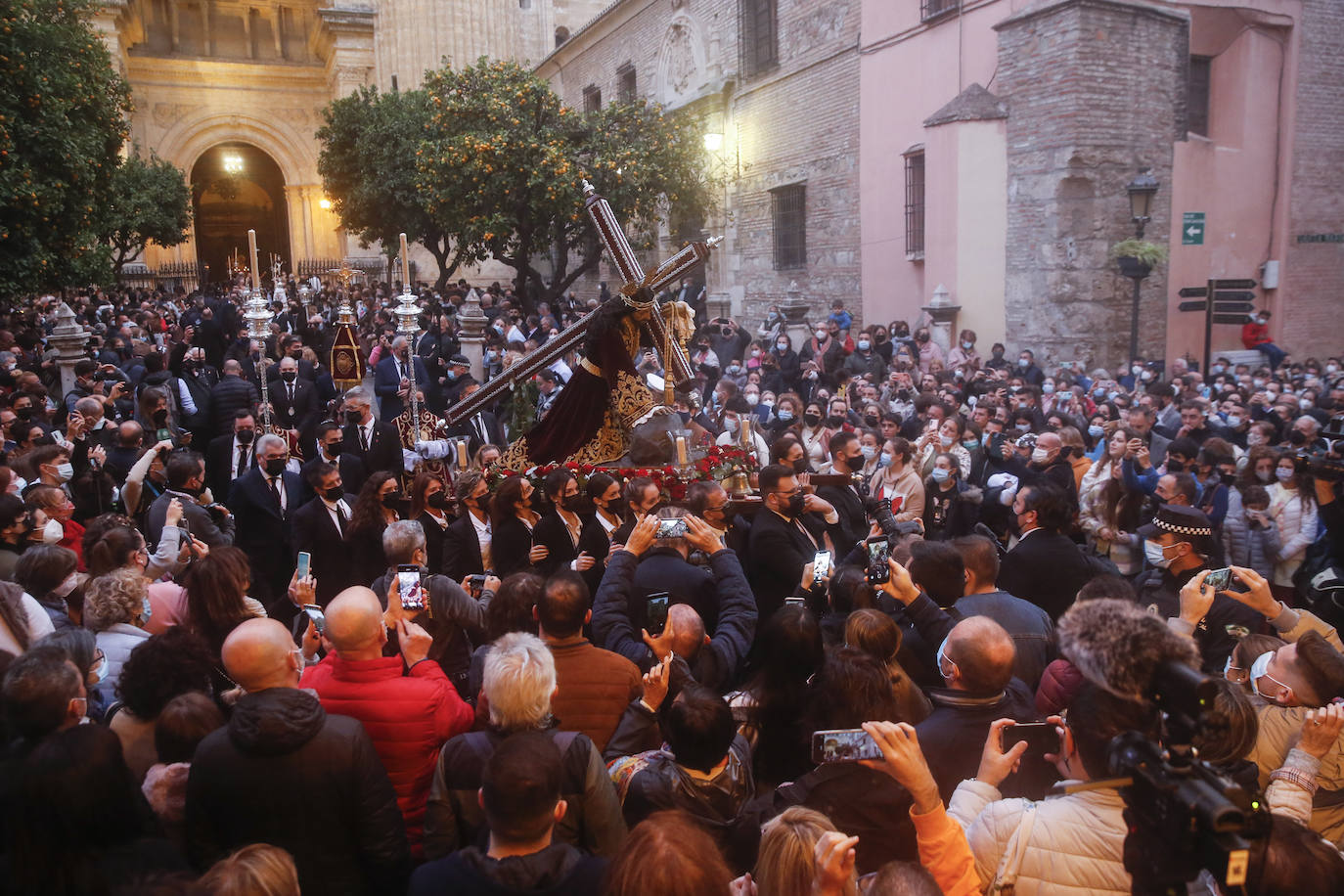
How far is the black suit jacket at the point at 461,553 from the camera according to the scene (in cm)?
566

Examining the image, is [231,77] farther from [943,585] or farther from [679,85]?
[943,585]

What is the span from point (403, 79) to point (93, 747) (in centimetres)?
3554

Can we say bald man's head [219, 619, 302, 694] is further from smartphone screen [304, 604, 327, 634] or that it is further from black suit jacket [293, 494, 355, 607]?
black suit jacket [293, 494, 355, 607]

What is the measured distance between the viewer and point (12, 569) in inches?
194

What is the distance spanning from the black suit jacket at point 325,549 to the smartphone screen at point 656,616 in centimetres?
269

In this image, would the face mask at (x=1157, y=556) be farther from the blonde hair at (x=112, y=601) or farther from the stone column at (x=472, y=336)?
the stone column at (x=472, y=336)

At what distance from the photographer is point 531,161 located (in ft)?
68.7

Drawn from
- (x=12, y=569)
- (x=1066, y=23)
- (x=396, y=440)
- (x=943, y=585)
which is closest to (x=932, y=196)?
(x=1066, y=23)

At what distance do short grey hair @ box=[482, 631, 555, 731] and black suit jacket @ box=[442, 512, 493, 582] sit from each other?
268 cm

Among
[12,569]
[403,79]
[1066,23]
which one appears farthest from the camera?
[403,79]

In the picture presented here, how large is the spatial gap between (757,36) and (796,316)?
6.83 m

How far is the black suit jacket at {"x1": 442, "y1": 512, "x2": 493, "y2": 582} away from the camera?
5.66m

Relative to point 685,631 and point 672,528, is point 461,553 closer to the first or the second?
point 672,528

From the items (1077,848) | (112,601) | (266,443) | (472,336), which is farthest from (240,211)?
(1077,848)
